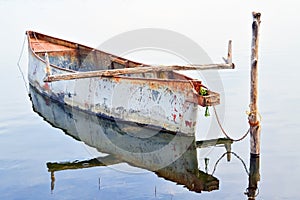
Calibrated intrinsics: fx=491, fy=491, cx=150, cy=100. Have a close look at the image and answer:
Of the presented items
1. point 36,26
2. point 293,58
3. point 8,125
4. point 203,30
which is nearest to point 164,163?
point 8,125

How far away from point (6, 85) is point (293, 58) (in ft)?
35.8

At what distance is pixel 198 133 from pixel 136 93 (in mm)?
1736

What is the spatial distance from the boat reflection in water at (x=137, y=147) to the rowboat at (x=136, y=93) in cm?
22

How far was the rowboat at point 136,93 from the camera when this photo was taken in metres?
10.6

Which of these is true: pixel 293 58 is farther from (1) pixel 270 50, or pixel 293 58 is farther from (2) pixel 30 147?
(2) pixel 30 147

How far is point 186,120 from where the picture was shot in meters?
10.7

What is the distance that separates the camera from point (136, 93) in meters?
11.6

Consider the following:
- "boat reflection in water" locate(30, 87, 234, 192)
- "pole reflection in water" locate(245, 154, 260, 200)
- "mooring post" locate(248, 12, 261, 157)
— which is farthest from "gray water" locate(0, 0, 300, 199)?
"mooring post" locate(248, 12, 261, 157)

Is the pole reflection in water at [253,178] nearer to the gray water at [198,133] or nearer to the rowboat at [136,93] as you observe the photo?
the gray water at [198,133]

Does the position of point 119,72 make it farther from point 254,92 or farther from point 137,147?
point 254,92

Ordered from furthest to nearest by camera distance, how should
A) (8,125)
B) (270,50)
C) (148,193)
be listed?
1. (270,50)
2. (8,125)
3. (148,193)

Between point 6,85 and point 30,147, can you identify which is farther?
point 6,85

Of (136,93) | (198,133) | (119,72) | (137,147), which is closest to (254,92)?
(198,133)

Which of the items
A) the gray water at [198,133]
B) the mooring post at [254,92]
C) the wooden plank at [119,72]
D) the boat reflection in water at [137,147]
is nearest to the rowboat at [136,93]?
the wooden plank at [119,72]
